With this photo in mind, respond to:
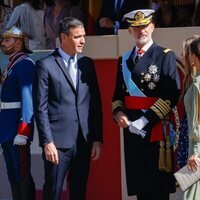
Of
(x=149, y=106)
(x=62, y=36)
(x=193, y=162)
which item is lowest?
(x=193, y=162)

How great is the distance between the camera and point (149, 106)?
4.84m

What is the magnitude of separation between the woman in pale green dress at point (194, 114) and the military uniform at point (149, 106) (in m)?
0.35

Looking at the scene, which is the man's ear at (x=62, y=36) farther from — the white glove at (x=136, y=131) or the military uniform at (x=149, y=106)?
the white glove at (x=136, y=131)

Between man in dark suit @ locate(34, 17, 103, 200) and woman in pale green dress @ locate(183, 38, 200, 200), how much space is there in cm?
89

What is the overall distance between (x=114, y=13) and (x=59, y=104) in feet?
5.99

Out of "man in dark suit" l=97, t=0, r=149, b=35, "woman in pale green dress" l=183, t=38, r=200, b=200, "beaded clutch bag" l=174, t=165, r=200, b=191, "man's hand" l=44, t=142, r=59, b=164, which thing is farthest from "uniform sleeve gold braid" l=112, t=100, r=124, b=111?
"man in dark suit" l=97, t=0, r=149, b=35

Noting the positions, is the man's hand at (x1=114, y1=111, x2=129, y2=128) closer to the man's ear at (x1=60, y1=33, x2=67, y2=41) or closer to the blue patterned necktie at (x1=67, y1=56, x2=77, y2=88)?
the blue patterned necktie at (x1=67, y1=56, x2=77, y2=88)

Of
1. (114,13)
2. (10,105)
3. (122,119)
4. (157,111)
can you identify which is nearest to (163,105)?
(157,111)

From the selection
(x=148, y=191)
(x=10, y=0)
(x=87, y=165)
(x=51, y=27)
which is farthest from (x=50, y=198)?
(x=10, y=0)

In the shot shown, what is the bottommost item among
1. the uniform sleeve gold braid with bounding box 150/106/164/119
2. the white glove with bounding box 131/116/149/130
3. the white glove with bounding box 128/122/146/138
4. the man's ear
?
the white glove with bounding box 128/122/146/138

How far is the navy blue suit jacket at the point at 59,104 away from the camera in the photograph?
4.85 meters

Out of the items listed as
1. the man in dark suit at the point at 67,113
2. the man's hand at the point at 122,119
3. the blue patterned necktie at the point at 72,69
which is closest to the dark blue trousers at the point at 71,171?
the man in dark suit at the point at 67,113

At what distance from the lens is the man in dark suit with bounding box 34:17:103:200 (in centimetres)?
487

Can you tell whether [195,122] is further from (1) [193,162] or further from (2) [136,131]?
(2) [136,131]
